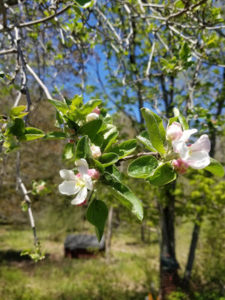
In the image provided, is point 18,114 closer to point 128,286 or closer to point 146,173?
point 146,173

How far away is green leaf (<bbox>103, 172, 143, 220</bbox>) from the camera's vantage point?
1.86ft

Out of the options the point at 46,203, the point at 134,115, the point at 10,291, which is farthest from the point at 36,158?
the point at 134,115

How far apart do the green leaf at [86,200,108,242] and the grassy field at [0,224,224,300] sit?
19.8 feet

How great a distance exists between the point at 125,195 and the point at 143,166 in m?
0.10

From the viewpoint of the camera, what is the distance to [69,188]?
0.69m

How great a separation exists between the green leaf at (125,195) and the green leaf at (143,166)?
1.8 inches

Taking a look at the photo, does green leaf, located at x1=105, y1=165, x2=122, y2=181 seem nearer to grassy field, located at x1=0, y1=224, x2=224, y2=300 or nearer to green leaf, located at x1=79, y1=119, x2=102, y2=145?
green leaf, located at x1=79, y1=119, x2=102, y2=145

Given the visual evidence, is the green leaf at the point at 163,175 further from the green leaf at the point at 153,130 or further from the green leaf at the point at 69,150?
the green leaf at the point at 69,150

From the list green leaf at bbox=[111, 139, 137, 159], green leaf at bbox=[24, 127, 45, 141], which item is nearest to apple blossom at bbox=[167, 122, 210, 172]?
green leaf at bbox=[111, 139, 137, 159]

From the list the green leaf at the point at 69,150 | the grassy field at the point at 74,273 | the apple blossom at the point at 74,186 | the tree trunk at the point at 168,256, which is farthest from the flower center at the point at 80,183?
the grassy field at the point at 74,273

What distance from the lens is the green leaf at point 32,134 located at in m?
→ 0.67

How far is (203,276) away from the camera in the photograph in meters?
7.13

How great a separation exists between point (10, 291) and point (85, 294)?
1818 millimetres

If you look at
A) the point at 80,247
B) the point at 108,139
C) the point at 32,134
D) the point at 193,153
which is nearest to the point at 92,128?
the point at 108,139
